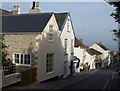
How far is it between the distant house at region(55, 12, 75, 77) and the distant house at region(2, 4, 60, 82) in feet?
13.4

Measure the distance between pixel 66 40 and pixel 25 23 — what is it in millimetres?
8553

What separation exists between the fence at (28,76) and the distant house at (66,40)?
805cm

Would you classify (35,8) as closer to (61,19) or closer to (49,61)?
(61,19)

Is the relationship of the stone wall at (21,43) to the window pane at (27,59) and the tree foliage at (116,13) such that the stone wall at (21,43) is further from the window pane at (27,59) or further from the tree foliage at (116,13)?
the tree foliage at (116,13)

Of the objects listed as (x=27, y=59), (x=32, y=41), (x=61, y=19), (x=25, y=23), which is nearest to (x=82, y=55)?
(x=61, y=19)

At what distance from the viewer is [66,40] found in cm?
3412

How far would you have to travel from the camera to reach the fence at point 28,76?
21325mm

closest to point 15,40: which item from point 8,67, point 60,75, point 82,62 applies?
point 8,67

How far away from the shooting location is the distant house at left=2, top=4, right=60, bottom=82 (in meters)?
24.8

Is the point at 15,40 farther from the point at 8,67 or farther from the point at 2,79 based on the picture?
the point at 2,79

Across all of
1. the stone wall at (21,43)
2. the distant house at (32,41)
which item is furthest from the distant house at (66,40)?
the stone wall at (21,43)

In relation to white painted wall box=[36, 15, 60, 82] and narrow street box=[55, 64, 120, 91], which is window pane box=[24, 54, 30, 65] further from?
narrow street box=[55, 64, 120, 91]

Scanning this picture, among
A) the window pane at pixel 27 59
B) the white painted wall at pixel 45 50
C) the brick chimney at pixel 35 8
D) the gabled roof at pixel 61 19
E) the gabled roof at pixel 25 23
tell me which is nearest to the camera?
the white painted wall at pixel 45 50

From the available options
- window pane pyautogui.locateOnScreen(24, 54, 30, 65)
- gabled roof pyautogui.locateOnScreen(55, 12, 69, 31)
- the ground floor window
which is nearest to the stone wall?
window pane pyautogui.locateOnScreen(24, 54, 30, 65)
